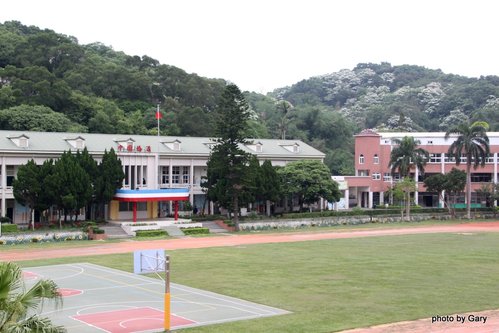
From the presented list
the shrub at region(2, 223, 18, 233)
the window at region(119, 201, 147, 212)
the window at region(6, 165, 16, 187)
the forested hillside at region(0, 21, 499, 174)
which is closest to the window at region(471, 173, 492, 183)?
the forested hillside at region(0, 21, 499, 174)

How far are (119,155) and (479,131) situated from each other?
39.3m

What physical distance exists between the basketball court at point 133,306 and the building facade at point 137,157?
84.9ft

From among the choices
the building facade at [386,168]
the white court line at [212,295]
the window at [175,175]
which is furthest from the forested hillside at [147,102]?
the white court line at [212,295]

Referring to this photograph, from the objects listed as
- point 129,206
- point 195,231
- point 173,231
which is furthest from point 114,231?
point 129,206

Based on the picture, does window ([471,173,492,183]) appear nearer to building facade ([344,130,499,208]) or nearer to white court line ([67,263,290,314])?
building facade ([344,130,499,208])

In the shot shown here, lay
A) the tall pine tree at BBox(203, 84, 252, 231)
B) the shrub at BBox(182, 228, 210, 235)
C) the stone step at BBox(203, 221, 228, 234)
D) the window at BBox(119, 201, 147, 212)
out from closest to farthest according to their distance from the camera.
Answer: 1. the shrub at BBox(182, 228, 210, 235)
2. the stone step at BBox(203, 221, 228, 234)
3. the tall pine tree at BBox(203, 84, 252, 231)
4. the window at BBox(119, 201, 147, 212)

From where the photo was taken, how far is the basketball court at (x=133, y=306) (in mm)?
20969

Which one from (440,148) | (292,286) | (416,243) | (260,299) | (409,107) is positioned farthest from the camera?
(409,107)

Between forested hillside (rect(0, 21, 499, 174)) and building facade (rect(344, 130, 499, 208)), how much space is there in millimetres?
11166

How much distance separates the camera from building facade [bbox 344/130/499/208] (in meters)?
82.8

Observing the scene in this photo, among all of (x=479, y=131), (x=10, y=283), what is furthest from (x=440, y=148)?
(x=10, y=283)

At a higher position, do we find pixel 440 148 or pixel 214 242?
pixel 440 148

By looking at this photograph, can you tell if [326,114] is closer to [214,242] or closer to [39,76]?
[39,76]

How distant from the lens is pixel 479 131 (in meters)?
71.7
